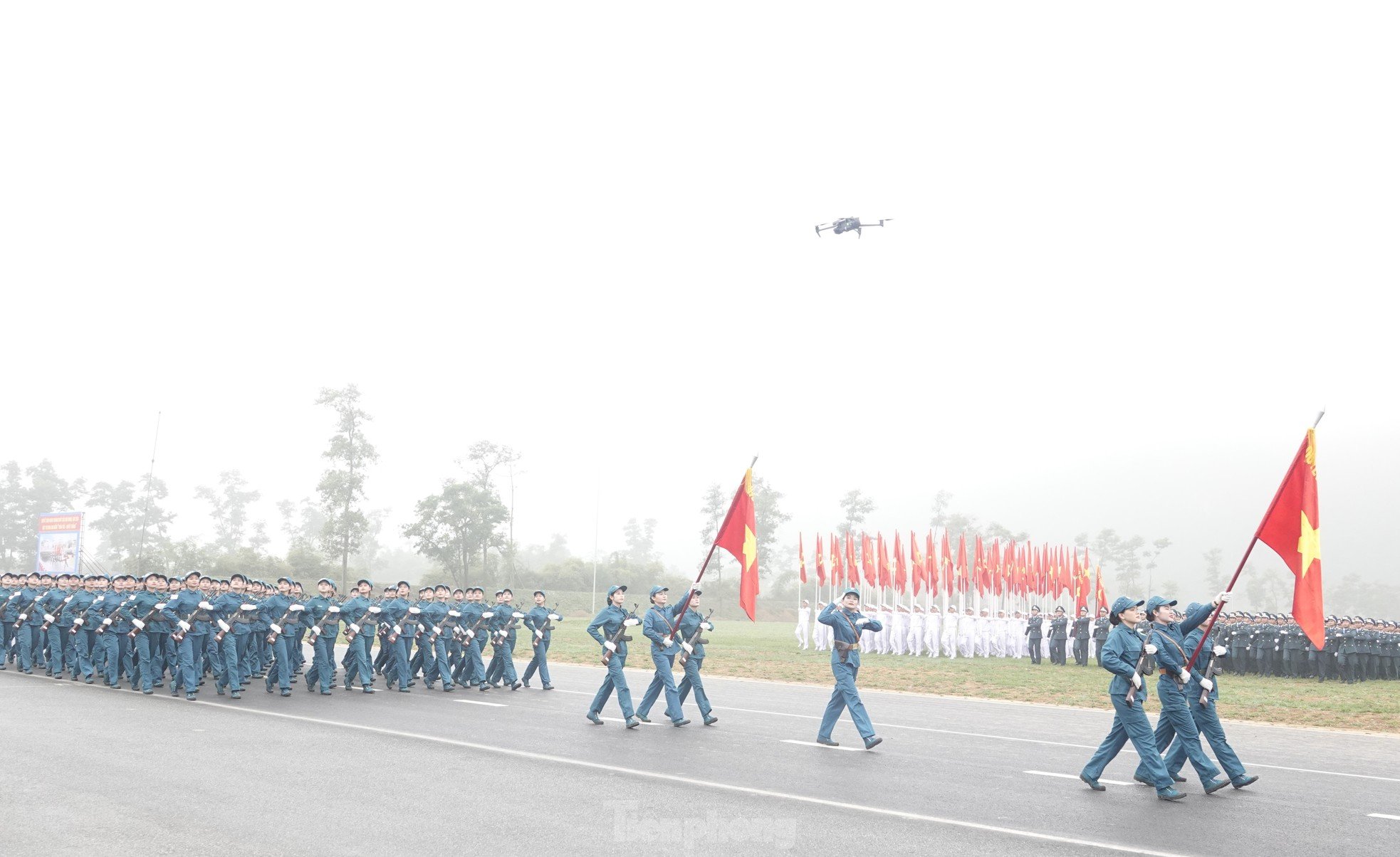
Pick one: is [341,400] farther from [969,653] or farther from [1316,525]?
[1316,525]

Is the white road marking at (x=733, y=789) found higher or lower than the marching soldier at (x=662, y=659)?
lower

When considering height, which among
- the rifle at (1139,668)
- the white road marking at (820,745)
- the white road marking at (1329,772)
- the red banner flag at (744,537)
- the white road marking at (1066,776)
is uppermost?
the red banner flag at (744,537)

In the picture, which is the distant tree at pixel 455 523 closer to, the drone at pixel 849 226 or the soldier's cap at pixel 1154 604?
the drone at pixel 849 226

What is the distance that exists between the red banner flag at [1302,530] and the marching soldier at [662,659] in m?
6.84

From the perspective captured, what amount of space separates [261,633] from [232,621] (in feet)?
5.36

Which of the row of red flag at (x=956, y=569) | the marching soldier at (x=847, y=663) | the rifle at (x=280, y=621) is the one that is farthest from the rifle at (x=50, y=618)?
the row of red flag at (x=956, y=569)

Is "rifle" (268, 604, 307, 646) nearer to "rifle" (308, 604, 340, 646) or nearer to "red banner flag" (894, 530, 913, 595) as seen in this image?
"rifle" (308, 604, 340, 646)

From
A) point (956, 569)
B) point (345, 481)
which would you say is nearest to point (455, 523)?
point (345, 481)

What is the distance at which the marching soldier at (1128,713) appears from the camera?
923 cm

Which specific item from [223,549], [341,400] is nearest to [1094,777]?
[341,400]

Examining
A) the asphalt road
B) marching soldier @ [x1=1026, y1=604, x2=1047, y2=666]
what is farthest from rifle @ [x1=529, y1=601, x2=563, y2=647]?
marching soldier @ [x1=1026, y1=604, x2=1047, y2=666]

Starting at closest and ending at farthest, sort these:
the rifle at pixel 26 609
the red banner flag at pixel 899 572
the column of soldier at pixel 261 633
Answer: the column of soldier at pixel 261 633 → the rifle at pixel 26 609 → the red banner flag at pixel 899 572

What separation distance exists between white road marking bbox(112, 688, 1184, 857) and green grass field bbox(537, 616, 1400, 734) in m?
10.2

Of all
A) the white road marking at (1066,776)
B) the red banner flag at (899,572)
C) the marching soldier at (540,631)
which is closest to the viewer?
the white road marking at (1066,776)
